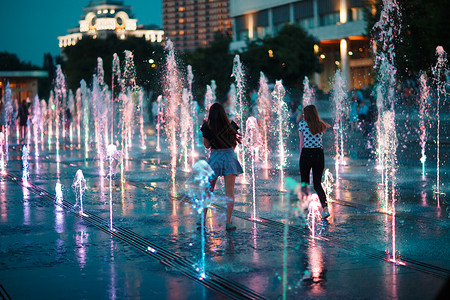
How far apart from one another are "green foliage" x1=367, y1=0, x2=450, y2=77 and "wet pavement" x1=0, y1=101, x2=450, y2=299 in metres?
17.7

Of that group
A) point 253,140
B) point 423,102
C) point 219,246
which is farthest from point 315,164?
point 423,102

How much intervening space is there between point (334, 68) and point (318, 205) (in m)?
61.3

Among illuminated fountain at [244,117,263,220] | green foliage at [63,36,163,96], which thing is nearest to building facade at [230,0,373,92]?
green foliage at [63,36,163,96]

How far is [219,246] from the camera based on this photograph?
7383mm

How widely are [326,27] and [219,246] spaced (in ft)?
196

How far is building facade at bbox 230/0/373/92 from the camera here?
2470 inches

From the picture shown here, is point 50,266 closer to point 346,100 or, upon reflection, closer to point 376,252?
point 376,252

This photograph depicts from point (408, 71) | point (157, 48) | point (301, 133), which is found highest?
point (157, 48)

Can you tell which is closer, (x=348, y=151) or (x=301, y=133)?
(x=301, y=133)

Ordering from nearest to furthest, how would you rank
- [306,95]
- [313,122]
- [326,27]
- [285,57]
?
[313,122], [306,95], [285,57], [326,27]

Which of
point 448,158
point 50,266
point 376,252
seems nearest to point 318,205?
point 376,252

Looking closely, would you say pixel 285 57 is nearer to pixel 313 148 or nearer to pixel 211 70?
pixel 211 70

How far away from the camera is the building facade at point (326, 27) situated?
6275 cm

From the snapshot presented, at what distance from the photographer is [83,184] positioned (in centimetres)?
1329
